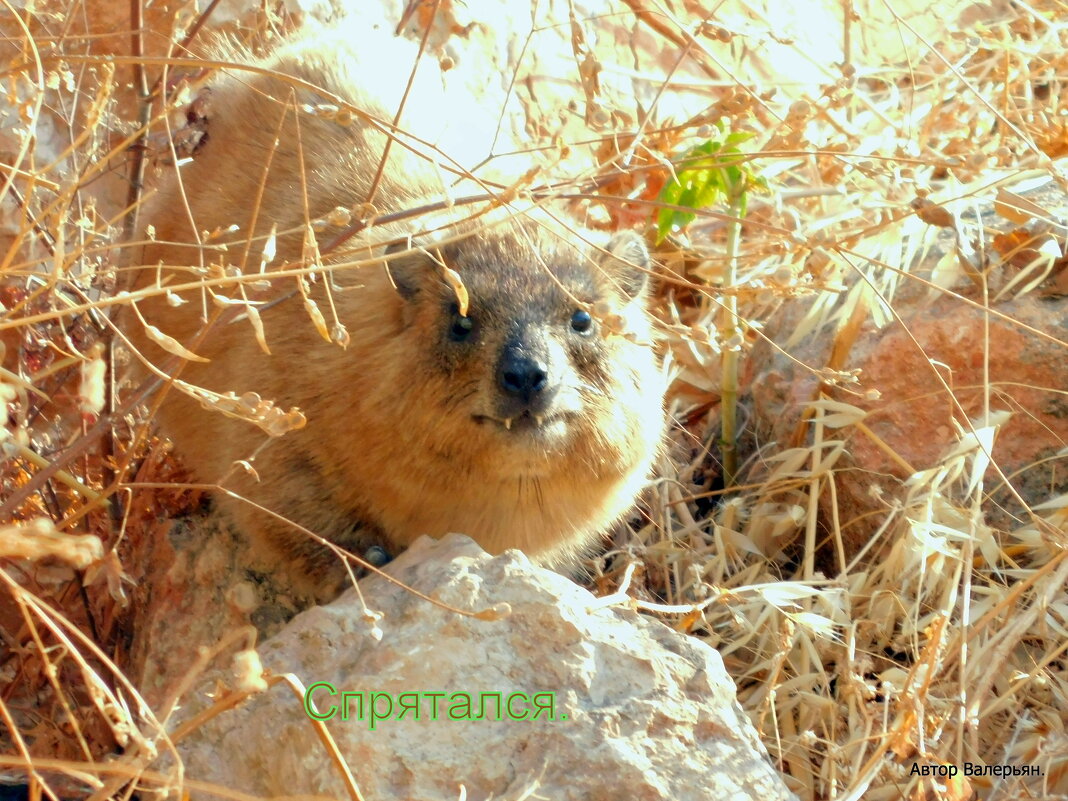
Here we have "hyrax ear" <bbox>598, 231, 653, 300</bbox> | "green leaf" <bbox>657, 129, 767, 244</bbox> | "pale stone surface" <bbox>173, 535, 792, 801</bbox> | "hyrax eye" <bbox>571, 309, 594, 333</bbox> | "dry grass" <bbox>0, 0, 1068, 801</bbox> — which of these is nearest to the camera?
"pale stone surface" <bbox>173, 535, 792, 801</bbox>

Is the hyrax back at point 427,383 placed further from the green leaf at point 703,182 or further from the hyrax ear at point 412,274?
the green leaf at point 703,182

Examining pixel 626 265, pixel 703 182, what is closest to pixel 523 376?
pixel 626 265

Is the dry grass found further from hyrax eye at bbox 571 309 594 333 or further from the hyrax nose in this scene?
the hyrax nose

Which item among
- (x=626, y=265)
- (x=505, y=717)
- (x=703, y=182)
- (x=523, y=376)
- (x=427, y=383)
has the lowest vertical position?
(x=505, y=717)

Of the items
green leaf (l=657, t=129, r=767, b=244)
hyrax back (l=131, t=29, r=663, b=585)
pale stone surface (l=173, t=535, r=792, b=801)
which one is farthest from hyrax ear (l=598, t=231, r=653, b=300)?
pale stone surface (l=173, t=535, r=792, b=801)

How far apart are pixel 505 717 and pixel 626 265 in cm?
176

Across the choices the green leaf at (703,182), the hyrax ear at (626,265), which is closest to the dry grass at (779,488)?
the green leaf at (703,182)

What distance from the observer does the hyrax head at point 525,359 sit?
3.55 metres

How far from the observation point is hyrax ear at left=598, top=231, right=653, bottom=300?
409 cm

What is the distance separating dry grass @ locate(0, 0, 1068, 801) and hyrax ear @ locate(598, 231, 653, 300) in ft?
0.98

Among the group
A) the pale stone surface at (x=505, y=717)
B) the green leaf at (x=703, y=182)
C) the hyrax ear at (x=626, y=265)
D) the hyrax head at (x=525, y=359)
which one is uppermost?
the green leaf at (x=703, y=182)

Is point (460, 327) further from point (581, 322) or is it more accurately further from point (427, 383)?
point (581, 322)

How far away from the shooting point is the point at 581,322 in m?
3.78

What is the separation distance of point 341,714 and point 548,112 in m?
3.96
